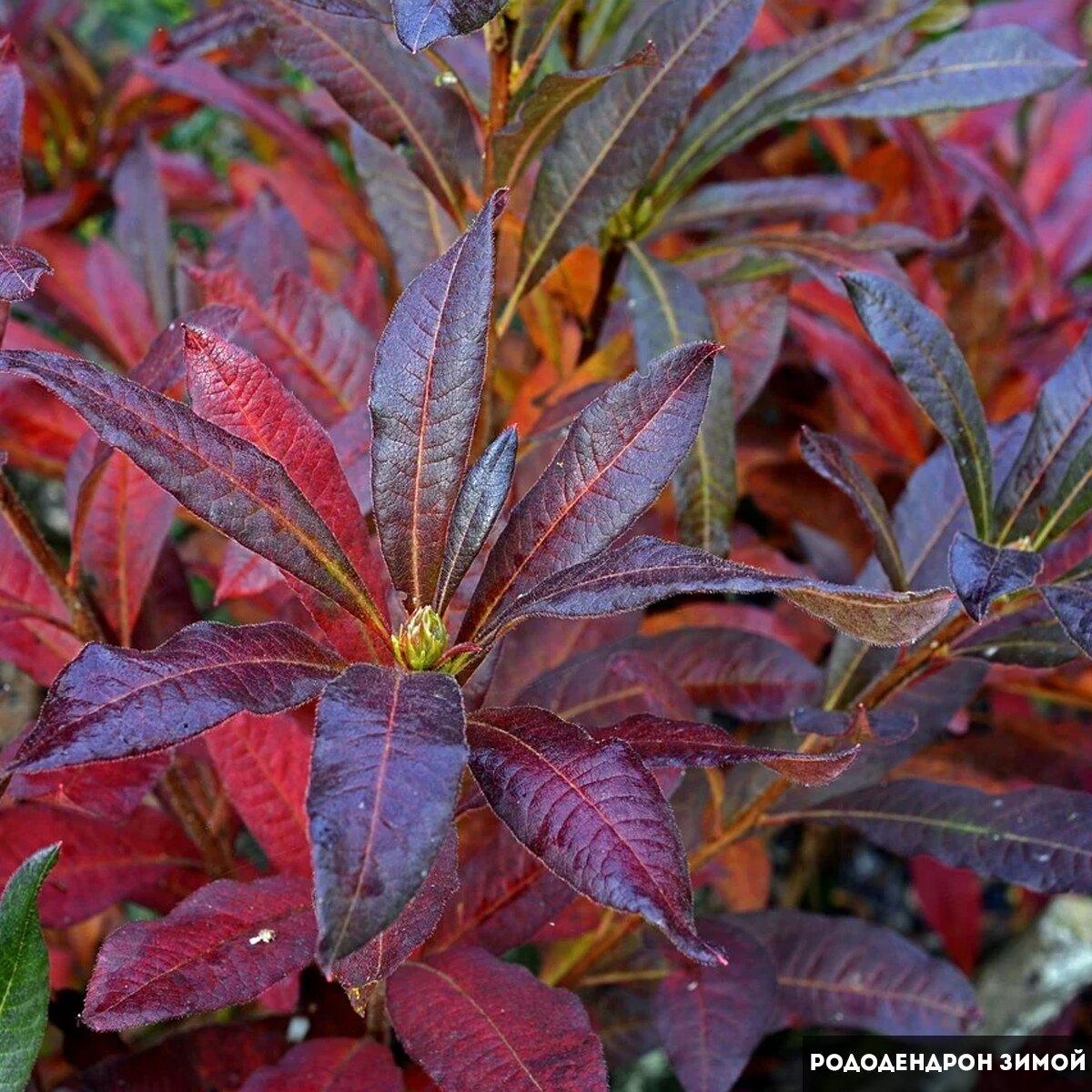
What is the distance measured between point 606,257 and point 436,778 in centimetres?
74

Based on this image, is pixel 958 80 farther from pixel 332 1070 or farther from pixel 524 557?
pixel 332 1070

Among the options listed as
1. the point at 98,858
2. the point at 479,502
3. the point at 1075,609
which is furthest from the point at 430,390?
the point at 98,858

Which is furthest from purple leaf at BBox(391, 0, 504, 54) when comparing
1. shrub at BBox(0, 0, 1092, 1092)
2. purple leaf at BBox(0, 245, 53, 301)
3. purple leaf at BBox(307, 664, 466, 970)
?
purple leaf at BBox(307, 664, 466, 970)

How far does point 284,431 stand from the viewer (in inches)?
28.7

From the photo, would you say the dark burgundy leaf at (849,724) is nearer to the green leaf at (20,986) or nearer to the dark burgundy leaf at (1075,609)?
the dark burgundy leaf at (1075,609)

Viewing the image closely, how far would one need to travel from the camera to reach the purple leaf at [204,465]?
63 centimetres

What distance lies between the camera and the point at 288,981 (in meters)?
0.94

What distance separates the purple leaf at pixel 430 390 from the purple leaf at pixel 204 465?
0.16ft

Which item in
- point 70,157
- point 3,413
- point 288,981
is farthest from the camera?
point 70,157

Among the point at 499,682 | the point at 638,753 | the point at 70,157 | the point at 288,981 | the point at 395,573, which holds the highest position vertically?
the point at 70,157

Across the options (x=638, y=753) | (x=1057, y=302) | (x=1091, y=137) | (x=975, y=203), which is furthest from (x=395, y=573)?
(x=1091, y=137)

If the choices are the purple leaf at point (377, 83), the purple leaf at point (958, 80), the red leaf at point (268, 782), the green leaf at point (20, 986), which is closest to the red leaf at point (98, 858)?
the red leaf at point (268, 782)

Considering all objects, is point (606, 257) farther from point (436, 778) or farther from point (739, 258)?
point (436, 778)

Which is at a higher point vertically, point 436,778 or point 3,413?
point 3,413
